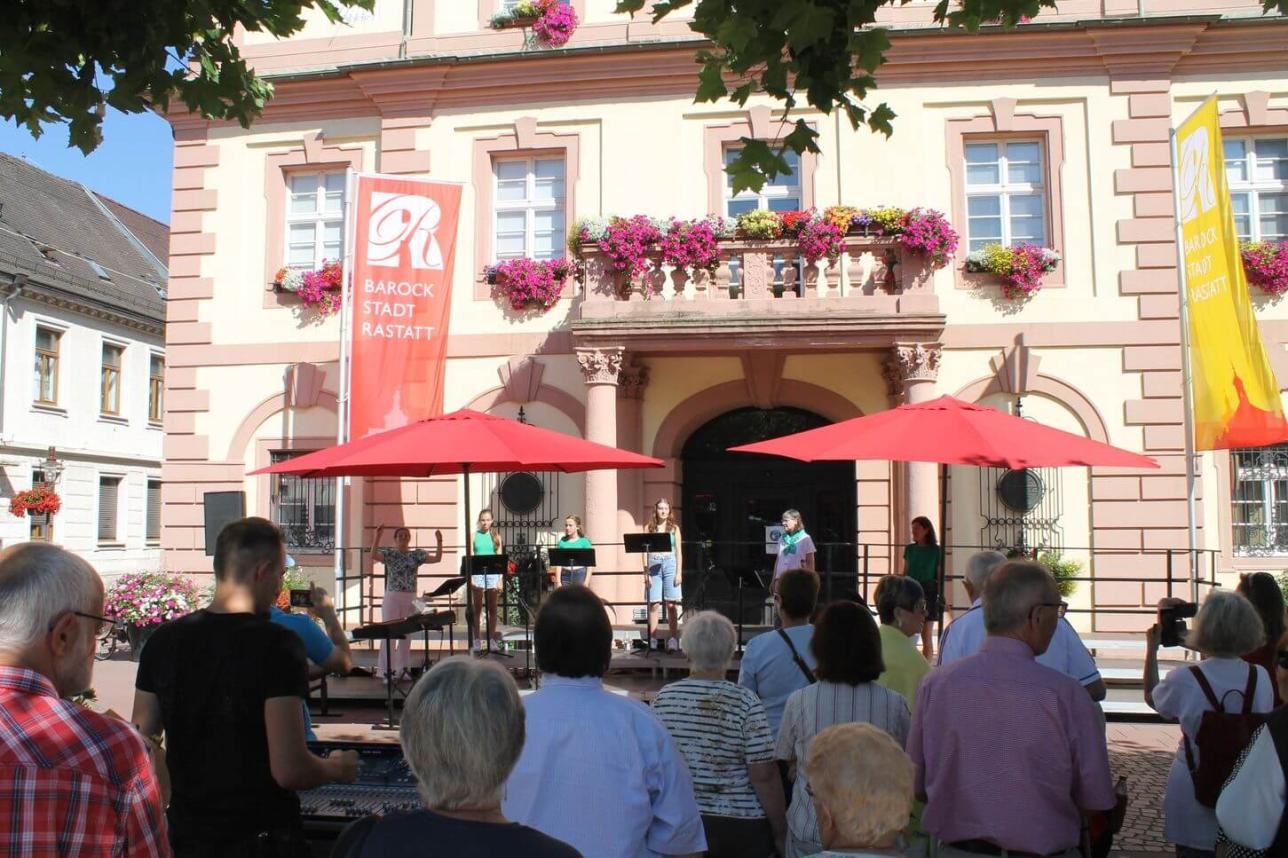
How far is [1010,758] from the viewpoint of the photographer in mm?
3389

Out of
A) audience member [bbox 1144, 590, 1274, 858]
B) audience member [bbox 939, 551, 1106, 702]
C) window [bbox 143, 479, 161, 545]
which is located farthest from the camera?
window [bbox 143, 479, 161, 545]

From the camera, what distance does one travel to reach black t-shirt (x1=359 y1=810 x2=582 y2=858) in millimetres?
2104

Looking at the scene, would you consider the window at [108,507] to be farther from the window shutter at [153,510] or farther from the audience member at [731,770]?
the audience member at [731,770]

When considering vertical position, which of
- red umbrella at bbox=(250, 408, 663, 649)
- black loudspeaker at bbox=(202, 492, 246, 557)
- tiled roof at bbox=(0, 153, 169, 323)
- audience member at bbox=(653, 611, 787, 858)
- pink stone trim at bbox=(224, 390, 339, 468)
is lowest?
audience member at bbox=(653, 611, 787, 858)

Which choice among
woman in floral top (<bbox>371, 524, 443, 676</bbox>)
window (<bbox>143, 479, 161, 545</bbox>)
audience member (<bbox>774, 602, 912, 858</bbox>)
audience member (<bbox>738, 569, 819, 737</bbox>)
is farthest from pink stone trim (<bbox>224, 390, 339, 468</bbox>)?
window (<bbox>143, 479, 161, 545</bbox>)

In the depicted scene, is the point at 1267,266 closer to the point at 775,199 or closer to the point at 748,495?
the point at 775,199

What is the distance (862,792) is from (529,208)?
14517 millimetres

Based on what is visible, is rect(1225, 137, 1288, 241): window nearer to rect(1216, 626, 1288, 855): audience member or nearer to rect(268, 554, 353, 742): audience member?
rect(1216, 626, 1288, 855): audience member

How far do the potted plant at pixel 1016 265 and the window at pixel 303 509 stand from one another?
959 cm

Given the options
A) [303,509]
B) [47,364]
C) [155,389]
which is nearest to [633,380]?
[303,509]

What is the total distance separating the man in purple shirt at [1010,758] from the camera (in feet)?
11.1

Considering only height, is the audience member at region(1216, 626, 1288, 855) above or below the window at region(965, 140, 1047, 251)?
below

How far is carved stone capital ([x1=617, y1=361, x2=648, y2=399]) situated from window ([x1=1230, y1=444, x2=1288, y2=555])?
25.7 ft

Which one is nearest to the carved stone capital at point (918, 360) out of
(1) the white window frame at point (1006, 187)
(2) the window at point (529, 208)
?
(1) the white window frame at point (1006, 187)
